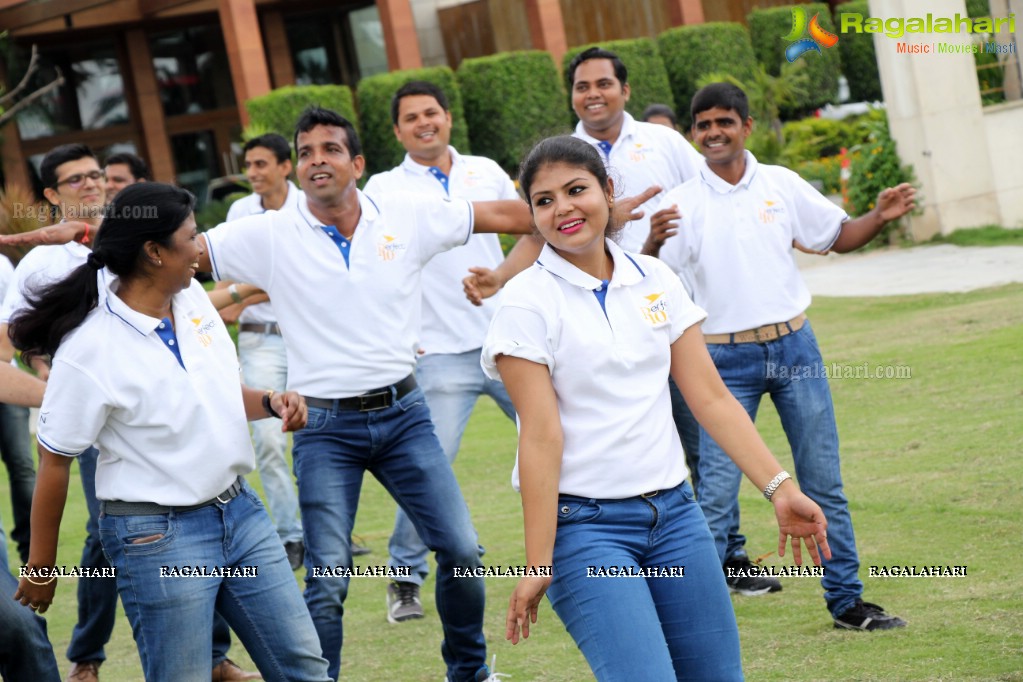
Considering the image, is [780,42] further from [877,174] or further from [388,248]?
[388,248]

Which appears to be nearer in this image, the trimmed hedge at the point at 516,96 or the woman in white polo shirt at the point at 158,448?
the woman in white polo shirt at the point at 158,448

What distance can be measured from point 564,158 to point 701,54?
25.2 meters

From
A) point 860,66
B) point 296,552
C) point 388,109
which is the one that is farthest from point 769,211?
point 860,66

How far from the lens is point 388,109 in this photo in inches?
1036

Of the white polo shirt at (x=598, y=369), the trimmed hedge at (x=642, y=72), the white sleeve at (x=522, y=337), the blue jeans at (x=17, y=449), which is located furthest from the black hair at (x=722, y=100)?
the trimmed hedge at (x=642, y=72)

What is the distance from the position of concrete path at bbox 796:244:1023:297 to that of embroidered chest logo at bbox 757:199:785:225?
8.93m

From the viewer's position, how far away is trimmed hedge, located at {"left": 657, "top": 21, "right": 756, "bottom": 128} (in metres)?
28.5

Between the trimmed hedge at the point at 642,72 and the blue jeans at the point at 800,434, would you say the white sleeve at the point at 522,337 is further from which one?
the trimmed hedge at the point at 642,72

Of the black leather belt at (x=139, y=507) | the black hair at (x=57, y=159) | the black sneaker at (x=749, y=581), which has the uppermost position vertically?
the black hair at (x=57, y=159)

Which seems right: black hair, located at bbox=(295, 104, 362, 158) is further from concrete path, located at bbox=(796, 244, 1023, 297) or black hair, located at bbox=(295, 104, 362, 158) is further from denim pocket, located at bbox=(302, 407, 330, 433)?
concrete path, located at bbox=(796, 244, 1023, 297)

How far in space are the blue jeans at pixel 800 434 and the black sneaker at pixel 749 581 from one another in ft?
1.58

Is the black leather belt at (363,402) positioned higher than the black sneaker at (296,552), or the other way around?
the black leather belt at (363,402)

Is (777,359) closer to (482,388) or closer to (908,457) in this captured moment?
(482,388)

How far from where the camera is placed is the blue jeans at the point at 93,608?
20.7ft
